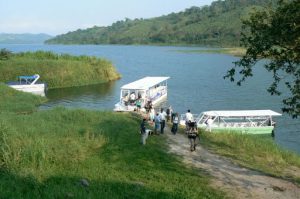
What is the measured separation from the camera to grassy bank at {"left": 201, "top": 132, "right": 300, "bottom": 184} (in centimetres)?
2366

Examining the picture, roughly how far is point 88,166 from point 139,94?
25.8 meters

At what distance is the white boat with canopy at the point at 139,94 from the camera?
Answer: 143 ft

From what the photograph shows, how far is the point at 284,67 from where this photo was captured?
18.3 metres

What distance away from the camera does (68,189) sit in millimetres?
16844

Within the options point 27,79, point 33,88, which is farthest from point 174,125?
point 27,79

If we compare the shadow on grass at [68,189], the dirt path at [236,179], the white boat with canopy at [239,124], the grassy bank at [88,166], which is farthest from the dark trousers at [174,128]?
the shadow on grass at [68,189]

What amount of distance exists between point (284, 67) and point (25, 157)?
41.2 ft

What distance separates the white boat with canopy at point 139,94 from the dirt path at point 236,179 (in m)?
15.3

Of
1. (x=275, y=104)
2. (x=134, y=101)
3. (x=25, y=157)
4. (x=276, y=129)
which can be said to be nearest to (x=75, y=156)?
(x=25, y=157)

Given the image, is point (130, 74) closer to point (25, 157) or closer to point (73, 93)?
point (73, 93)

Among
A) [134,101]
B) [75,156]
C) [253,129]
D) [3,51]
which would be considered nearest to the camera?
[75,156]

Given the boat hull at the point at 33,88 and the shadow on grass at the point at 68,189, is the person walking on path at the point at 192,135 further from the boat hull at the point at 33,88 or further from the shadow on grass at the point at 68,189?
the boat hull at the point at 33,88

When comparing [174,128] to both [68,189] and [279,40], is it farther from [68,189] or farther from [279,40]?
[68,189]

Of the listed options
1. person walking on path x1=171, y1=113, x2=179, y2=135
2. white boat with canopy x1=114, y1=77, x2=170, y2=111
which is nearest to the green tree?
person walking on path x1=171, y1=113, x2=179, y2=135
